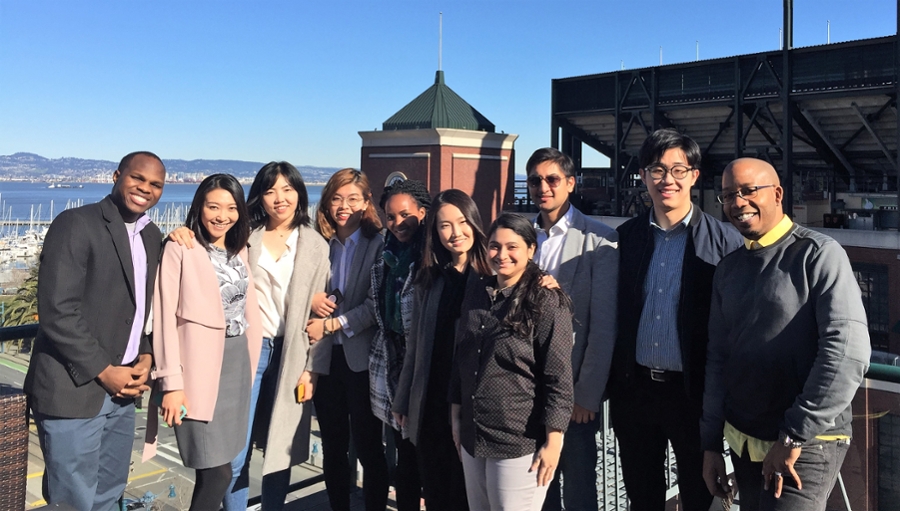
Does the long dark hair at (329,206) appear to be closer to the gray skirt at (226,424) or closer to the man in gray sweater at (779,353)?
the gray skirt at (226,424)

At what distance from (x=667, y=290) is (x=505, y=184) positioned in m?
29.7

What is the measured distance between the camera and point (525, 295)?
10.1ft

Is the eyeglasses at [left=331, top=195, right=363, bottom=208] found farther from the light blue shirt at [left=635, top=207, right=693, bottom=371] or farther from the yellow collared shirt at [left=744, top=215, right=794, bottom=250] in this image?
the yellow collared shirt at [left=744, top=215, right=794, bottom=250]

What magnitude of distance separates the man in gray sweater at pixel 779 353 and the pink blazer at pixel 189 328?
93.7 inches

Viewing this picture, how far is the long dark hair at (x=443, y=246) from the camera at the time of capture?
3.46 meters

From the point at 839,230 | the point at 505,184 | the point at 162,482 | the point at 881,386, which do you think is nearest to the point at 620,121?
the point at 505,184

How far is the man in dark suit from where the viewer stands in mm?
3133

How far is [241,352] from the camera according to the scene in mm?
3689

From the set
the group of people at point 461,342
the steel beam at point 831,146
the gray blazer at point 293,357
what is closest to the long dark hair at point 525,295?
the group of people at point 461,342

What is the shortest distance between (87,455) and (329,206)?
182 centimetres

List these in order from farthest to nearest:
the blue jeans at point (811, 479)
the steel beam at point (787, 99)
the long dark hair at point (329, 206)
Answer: the steel beam at point (787, 99)
the long dark hair at point (329, 206)
the blue jeans at point (811, 479)

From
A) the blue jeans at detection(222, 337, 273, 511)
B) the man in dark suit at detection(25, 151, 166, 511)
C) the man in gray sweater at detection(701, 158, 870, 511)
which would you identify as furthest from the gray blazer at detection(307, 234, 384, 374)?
the man in gray sweater at detection(701, 158, 870, 511)

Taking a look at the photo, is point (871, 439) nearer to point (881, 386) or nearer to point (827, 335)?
point (881, 386)

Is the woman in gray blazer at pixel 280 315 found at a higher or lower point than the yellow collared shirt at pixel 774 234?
lower
